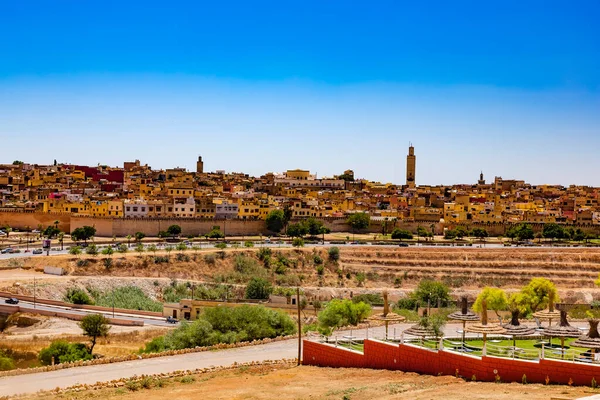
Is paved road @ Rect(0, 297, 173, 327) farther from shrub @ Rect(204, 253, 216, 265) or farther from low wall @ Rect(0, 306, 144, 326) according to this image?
shrub @ Rect(204, 253, 216, 265)

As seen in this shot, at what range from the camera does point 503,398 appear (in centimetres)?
A: 1805

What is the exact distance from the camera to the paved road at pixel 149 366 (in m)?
24.8

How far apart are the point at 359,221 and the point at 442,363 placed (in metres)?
66.9

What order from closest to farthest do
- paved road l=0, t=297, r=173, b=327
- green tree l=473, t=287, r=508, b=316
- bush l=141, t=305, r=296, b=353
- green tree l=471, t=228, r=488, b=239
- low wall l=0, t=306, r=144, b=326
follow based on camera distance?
bush l=141, t=305, r=296, b=353
green tree l=473, t=287, r=508, b=316
low wall l=0, t=306, r=144, b=326
paved road l=0, t=297, r=173, b=327
green tree l=471, t=228, r=488, b=239

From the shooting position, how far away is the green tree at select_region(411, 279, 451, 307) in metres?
54.9

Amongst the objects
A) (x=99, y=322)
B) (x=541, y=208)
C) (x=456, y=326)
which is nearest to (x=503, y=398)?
(x=456, y=326)

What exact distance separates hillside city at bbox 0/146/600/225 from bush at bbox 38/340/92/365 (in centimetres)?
4459

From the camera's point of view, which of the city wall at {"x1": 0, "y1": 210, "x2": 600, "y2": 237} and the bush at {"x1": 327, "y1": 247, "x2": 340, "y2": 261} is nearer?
the bush at {"x1": 327, "y1": 247, "x2": 340, "y2": 261}

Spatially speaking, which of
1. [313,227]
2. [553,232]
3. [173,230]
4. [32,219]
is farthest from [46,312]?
[553,232]

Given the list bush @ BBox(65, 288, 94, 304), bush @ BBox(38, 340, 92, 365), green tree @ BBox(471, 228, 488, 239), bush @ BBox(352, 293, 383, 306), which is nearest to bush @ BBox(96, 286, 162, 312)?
bush @ BBox(65, 288, 94, 304)

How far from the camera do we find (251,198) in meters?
92.1

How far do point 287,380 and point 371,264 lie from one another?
49.1 m

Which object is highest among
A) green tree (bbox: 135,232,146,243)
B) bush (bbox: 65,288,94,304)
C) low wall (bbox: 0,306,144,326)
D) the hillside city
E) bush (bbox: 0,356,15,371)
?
the hillside city

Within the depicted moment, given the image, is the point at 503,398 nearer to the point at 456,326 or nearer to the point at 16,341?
the point at 456,326
